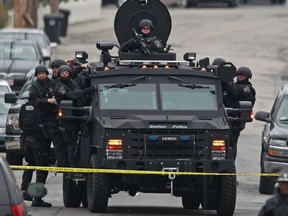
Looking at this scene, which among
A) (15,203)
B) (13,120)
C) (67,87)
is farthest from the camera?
(13,120)

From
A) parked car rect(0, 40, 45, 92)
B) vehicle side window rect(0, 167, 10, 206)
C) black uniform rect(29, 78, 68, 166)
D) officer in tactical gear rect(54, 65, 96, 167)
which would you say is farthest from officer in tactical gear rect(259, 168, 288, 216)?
parked car rect(0, 40, 45, 92)

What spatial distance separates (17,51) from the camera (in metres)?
35.0

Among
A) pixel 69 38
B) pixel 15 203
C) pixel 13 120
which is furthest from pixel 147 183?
pixel 69 38

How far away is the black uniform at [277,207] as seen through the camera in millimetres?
10539

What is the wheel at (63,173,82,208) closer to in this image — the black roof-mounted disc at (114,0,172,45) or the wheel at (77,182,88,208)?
the wheel at (77,182,88,208)

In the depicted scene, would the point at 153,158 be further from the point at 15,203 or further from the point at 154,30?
the point at 15,203

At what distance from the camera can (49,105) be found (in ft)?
60.1

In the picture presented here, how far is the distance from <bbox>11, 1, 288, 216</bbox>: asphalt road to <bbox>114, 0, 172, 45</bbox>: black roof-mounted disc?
264 centimetres

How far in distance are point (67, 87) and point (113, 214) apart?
218cm

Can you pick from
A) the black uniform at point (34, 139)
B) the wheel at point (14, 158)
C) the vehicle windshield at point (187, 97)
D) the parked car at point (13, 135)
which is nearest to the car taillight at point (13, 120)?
the parked car at point (13, 135)

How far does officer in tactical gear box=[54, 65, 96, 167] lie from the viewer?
17.5 meters

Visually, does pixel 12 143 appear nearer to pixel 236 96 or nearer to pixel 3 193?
pixel 236 96

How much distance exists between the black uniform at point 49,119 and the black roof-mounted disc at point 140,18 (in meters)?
2.35

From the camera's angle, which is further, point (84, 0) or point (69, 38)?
point (84, 0)
